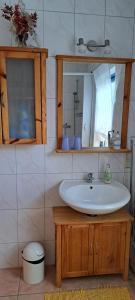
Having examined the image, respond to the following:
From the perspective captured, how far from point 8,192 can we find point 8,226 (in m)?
0.33

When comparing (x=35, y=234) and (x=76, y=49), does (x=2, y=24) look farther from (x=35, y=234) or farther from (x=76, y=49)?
(x=35, y=234)

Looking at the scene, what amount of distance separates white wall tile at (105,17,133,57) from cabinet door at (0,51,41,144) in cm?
69

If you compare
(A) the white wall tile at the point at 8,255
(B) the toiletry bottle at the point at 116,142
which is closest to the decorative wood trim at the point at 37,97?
(B) the toiletry bottle at the point at 116,142

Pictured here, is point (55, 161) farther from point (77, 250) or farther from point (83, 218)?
point (77, 250)

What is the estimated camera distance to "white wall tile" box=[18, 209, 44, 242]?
2.09 meters

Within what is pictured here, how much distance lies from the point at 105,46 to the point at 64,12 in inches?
16.8

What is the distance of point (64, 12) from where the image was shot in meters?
1.84

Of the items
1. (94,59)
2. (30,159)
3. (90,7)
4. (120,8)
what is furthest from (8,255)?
(120,8)

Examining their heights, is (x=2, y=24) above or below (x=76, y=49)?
above

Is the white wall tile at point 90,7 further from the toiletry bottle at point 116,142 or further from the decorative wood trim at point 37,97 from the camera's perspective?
the toiletry bottle at point 116,142

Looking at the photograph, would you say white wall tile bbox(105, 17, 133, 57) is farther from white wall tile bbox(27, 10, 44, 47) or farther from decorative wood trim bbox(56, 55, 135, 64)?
white wall tile bbox(27, 10, 44, 47)

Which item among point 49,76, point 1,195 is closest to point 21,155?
point 1,195

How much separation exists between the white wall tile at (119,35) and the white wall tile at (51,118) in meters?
0.67

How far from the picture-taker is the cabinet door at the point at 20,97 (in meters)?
1.69
